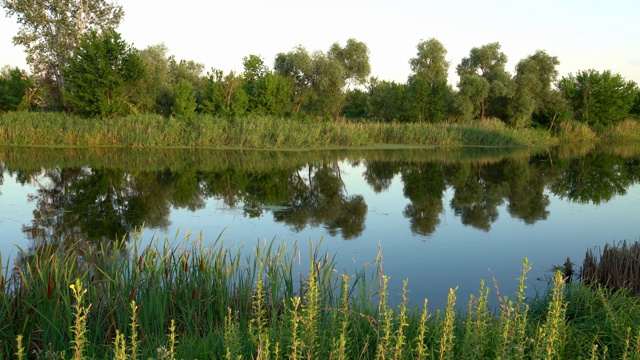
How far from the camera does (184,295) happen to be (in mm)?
5223

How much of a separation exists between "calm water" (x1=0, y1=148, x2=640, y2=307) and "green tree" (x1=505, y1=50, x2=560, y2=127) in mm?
17912

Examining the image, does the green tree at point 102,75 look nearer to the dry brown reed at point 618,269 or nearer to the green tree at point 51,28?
the green tree at point 51,28

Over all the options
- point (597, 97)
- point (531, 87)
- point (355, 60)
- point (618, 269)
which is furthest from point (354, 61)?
point (618, 269)

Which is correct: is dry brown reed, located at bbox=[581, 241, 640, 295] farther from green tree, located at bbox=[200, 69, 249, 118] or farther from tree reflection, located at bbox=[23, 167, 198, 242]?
green tree, located at bbox=[200, 69, 249, 118]

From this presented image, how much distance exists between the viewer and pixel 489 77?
139 feet

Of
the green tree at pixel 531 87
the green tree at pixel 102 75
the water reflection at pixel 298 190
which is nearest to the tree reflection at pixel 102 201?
the water reflection at pixel 298 190

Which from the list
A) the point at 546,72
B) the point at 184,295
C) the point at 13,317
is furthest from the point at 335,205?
the point at 546,72

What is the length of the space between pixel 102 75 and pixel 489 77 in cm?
2759

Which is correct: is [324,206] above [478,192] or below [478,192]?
below

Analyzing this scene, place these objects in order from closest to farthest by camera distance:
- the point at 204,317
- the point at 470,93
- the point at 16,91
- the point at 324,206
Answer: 1. the point at 204,317
2. the point at 324,206
3. the point at 16,91
4. the point at 470,93

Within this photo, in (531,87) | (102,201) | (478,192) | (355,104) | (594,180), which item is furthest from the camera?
(355,104)

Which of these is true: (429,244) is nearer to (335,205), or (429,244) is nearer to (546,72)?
(335,205)

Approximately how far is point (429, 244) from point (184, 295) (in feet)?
17.4

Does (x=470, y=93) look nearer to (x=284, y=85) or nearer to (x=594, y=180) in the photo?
(x=284, y=85)
